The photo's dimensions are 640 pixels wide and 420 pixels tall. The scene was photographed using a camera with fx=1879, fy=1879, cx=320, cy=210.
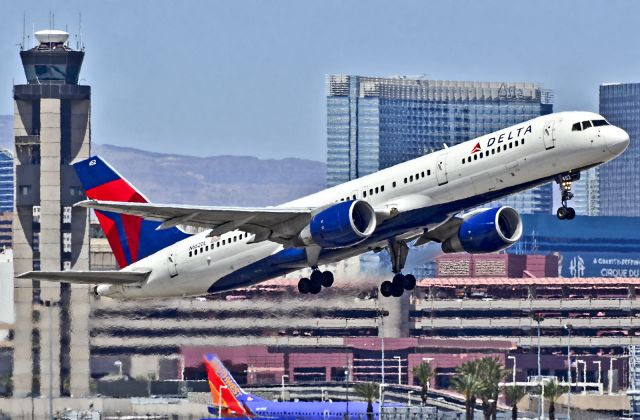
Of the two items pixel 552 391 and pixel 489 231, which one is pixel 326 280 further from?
pixel 552 391

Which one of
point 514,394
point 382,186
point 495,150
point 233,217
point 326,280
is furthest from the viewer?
point 514,394

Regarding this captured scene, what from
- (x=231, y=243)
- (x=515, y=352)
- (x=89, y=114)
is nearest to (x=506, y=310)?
(x=515, y=352)

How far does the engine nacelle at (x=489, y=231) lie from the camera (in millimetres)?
73625

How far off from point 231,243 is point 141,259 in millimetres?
5504

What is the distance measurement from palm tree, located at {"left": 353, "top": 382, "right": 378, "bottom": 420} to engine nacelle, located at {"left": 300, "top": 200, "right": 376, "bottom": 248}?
2702 centimetres

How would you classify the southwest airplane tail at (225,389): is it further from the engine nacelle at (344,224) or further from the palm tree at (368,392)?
the engine nacelle at (344,224)

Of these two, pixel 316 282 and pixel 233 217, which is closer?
pixel 233 217

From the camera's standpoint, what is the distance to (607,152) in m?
67.4

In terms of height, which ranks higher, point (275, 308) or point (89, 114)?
point (89, 114)

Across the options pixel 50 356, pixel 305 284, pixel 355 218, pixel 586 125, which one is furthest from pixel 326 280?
pixel 50 356

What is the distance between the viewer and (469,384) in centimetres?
10450

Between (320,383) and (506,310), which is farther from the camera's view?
(506,310)

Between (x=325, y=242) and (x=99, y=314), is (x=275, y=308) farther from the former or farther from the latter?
(x=325, y=242)

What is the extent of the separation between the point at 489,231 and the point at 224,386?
29699mm
